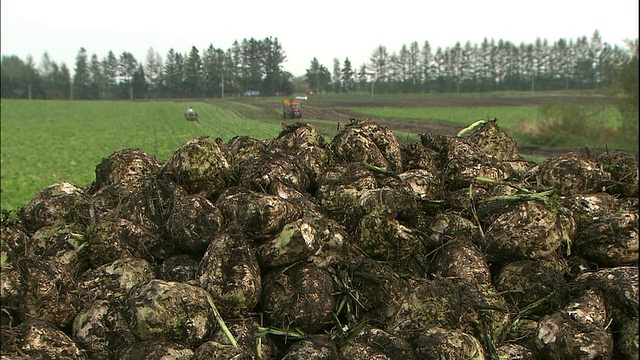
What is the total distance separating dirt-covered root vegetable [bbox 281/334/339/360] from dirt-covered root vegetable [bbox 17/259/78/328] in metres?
1.51

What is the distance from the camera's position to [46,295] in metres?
3.25

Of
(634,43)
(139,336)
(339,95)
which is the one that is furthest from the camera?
(339,95)

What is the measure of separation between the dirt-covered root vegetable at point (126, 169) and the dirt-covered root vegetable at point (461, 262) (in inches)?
103

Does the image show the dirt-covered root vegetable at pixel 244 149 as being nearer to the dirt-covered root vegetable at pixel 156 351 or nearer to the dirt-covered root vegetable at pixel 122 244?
the dirt-covered root vegetable at pixel 122 244

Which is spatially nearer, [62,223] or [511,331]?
[511,331]

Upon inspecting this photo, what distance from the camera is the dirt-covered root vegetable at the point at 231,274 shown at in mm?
3104

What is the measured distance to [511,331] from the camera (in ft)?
10.8

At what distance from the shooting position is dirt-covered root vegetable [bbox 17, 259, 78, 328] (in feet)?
10.6

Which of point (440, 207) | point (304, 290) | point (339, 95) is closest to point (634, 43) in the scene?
point (440, 207)

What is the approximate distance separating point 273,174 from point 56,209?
182 centimetres

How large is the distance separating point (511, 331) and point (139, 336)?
7.57ft

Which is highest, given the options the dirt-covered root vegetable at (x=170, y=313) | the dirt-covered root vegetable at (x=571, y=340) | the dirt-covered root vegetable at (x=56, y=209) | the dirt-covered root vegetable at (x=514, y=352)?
the dirt-covered root vegetable at (x=56, y=209)

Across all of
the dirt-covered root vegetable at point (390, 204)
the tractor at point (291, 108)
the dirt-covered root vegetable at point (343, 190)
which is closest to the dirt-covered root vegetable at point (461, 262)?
the dirt-covered root vegetable at point (390, 204)

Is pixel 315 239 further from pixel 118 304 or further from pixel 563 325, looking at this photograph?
pixel 563 325
